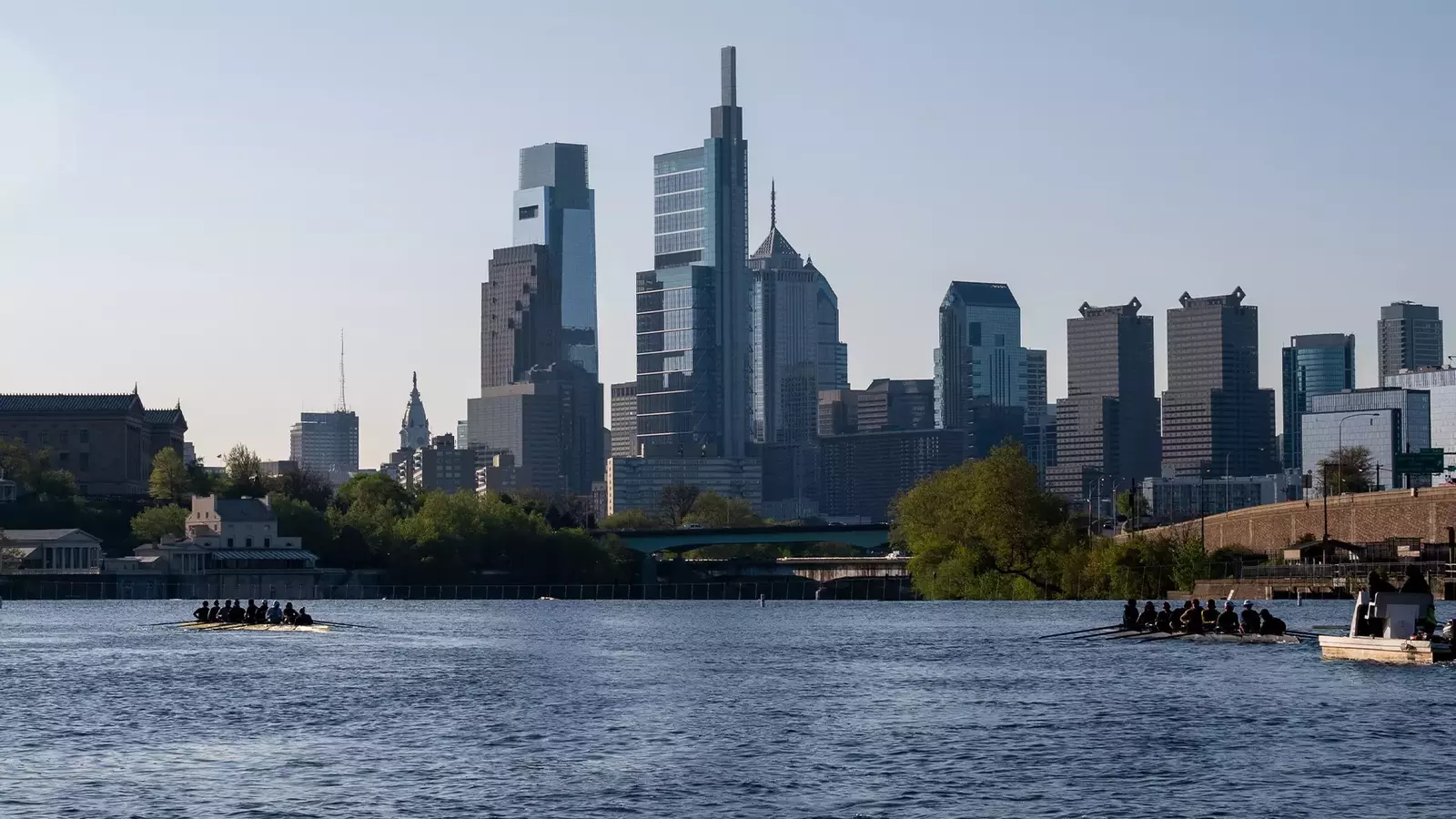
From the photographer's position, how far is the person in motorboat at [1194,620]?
10156 cm

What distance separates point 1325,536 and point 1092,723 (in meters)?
126

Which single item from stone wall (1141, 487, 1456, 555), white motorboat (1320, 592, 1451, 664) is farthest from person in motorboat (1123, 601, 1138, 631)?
stone wall (1141, 487, 1456, 555)

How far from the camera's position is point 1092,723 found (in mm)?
64562

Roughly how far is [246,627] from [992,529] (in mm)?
62242

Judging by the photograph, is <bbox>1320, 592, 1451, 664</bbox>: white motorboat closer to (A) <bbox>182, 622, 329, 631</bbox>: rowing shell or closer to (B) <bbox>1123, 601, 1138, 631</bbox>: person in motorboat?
(B) <bbox>1123, 601, 1138, 631</bbox>: person in motorboat

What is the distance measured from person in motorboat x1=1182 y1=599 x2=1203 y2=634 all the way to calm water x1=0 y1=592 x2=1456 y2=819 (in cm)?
111

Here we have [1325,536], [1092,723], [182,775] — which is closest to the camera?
[182,775]

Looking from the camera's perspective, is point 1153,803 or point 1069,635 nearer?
point 1153,803

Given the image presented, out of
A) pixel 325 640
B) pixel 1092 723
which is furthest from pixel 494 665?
pixel 1092 723

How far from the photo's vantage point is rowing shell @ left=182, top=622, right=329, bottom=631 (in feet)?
438

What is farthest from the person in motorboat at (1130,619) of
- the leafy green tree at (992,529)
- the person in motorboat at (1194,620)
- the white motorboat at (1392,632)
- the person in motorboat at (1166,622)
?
the leafy green tree at (992,529)

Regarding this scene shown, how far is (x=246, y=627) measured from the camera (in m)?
137

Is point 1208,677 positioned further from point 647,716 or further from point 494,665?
point 494,665

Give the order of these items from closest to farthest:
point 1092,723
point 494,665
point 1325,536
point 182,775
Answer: point 182,775
point 1092,723
point 494,665
point 1325,536
